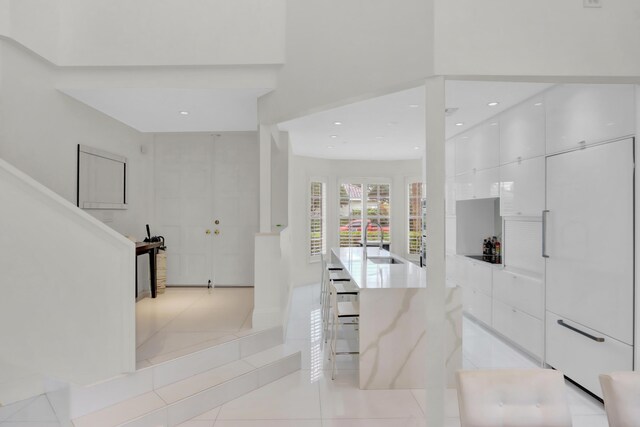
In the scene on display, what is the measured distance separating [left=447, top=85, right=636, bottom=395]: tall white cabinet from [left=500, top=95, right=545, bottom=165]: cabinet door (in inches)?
0.4

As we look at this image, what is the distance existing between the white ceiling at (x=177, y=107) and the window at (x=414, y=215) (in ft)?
13.9

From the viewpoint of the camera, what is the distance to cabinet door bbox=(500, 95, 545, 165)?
11.3ft

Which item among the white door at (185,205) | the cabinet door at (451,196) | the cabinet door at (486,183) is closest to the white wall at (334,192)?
the white door at (185,205)

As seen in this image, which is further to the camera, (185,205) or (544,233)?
(185,205)

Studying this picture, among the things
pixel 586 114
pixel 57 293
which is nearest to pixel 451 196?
pixel 586 114

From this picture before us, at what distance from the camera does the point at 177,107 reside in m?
4.11

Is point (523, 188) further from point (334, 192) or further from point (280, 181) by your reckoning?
point (334, 192)

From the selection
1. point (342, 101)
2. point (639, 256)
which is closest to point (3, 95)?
point (342, 101)

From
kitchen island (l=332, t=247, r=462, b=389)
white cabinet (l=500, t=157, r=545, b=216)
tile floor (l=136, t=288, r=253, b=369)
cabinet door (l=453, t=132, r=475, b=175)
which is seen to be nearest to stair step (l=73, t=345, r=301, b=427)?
tile floor (l=136, t=288, r=253, b=369)

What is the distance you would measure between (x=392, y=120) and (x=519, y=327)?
8.86 feet

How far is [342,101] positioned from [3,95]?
2719mm

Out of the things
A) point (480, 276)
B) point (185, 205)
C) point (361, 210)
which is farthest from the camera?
point (361, 210)

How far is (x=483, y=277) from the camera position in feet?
14.9

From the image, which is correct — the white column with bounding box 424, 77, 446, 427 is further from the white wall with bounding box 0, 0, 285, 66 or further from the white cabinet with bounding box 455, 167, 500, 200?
the white cabinet with bounding box 455, 167, 500, 200
